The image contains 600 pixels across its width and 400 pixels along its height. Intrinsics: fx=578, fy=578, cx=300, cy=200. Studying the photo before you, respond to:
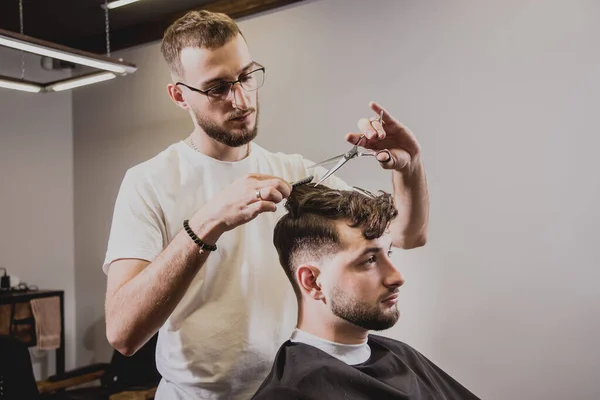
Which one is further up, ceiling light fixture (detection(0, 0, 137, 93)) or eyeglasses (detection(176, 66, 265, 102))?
ceiling light fixture (detection(0, 0, 137, 93))

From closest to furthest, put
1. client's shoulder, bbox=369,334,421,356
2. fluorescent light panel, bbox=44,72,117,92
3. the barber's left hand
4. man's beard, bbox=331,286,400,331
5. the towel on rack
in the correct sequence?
the barber's left hand → man's beard, bbox=331,286,400,331 → client's shoulder, bbox=369,334,421,356 → fluorescent light panel, bbox=44,72,117,92 → the towel on rack

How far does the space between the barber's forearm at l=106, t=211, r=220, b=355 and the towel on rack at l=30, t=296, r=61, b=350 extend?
3.53 meters

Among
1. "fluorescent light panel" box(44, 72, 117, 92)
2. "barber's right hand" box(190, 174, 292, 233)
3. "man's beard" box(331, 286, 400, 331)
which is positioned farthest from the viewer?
"fluorescent light panel" box(44, 72, 117, 92)

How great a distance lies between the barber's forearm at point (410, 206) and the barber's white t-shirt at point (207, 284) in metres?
0.39

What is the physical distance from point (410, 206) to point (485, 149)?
62.0 inches

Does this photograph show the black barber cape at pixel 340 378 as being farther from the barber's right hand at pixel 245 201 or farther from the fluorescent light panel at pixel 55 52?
the fluorescent light panel at pixel 55 52

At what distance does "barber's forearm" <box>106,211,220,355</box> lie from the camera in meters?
1.24

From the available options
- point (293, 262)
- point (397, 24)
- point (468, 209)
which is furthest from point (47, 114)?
point (293, 262)

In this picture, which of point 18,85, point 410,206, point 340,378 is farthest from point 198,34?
point 18,85

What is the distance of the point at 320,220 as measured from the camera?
1732 mm

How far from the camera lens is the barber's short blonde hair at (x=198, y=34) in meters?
1.47

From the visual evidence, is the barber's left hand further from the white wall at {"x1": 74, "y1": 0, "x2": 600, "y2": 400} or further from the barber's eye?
the white wall at {"x1": 74, "y1": 0, "x2": 600, "y2": 400}

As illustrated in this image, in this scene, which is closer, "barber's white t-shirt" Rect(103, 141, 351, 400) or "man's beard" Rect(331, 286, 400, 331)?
"barber's white t-shirt" Rect(103, 141, 351, 400)

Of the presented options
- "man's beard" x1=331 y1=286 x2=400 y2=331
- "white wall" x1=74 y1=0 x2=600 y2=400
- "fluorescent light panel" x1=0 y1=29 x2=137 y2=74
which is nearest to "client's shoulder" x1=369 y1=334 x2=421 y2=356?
"man's beard" x1=331 y1=286 x2=400 y2=331
